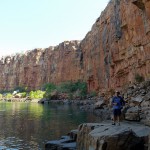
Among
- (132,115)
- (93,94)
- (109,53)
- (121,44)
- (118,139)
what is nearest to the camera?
(118,139)

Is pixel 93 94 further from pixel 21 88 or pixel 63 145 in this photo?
A: pixel 21 88

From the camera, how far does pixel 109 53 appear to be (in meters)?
65.7

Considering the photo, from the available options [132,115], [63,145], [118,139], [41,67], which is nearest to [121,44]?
[132,115]

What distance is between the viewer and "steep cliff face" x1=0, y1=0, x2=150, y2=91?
157ft

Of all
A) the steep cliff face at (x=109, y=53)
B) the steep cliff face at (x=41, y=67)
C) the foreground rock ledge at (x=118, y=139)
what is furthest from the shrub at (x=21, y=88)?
the foreground rock ledge at (x=118, y=139)

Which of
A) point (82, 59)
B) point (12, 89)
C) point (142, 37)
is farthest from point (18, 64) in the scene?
point (142, 37)

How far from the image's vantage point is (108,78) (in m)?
70.2

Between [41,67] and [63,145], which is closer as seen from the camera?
[63,145]

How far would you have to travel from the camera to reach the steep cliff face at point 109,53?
47906 mm

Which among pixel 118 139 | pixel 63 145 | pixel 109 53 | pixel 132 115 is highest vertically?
pixel 109 53

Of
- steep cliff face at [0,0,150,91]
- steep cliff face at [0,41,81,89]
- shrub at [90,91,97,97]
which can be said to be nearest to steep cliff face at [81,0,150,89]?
steep cliff face at [0,0,150,91]

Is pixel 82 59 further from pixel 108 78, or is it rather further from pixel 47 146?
pixel 47 146

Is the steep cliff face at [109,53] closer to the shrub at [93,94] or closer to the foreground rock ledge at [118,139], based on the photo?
the shrub at [93,94]

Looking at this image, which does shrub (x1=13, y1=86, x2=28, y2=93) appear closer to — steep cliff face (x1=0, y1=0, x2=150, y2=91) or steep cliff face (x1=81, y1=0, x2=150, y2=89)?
steep cliff face (x1=0, y1=0, x2=150, y2=91)
